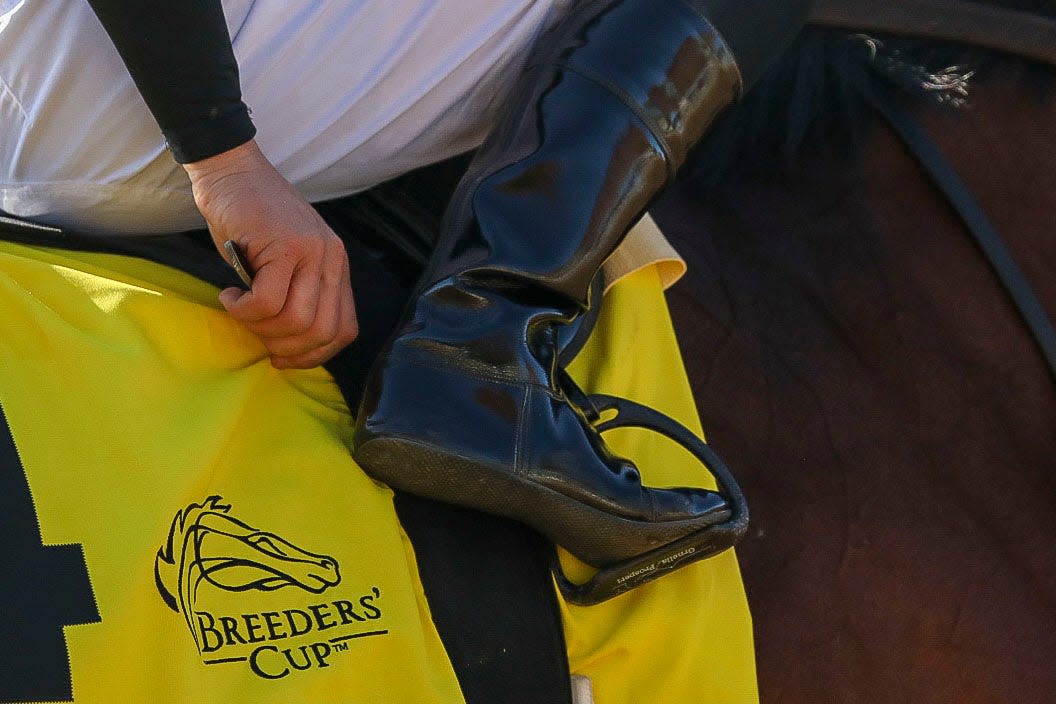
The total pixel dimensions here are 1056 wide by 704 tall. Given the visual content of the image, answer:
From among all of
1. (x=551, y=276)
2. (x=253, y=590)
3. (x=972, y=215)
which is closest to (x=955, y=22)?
(x=972, y=215)

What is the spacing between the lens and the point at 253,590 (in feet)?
2.56

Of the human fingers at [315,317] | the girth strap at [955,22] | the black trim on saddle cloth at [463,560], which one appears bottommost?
the black trim on saddle cloth at [463,560]

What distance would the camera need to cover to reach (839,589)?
106cm

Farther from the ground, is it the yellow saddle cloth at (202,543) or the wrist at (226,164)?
the wrist at (226,164)

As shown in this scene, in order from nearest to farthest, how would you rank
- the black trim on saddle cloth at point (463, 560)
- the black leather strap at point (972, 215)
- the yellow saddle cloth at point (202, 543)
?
the yellow saddle cloth at point (202, 543) < the black trim on saddle cloth at point (463, 560) < the black leather strap at point (972, 215)

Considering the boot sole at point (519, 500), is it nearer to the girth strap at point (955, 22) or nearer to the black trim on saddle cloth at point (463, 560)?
the black trim on saddle cloth at point (463, 560)

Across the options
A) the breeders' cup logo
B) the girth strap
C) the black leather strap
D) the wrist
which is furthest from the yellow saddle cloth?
the girth strap

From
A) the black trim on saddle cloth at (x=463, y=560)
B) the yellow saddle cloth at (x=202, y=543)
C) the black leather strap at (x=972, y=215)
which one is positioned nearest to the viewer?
the yellow saddle cloth at (x=202, y=543)

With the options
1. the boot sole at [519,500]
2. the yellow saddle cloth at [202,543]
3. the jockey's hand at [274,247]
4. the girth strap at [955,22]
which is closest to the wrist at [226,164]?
the jockey's hand at [274,247]

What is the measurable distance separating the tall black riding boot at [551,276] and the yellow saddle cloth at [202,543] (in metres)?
0.07

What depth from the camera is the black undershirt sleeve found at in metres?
0.79

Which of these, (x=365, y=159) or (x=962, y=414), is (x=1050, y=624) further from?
(x=365, y=159)

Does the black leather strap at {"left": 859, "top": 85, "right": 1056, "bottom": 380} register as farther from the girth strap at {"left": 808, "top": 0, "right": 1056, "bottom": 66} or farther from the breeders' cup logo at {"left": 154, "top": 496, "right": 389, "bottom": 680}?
the breeders' cup logo at {"left": 154, "top": 496, "right": 389, "bottom": 680}

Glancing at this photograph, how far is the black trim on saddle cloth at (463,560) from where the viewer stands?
84cm
